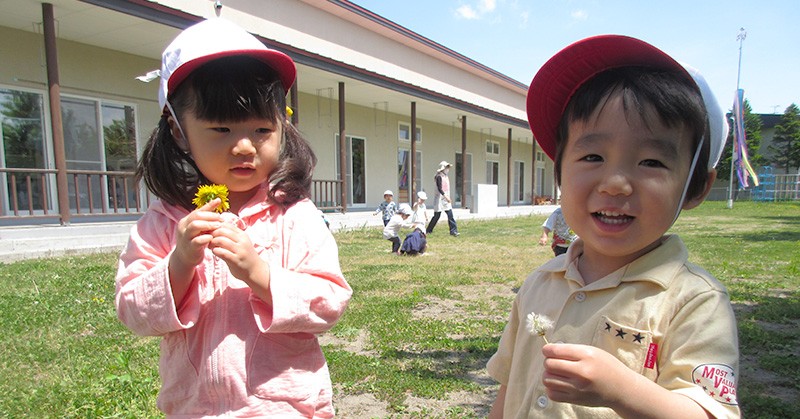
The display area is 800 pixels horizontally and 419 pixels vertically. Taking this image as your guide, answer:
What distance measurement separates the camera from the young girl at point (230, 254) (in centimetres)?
113

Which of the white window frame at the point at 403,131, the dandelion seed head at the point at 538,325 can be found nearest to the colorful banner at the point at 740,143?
the white window frame at the point at 403,131

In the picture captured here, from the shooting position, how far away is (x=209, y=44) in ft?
3.93

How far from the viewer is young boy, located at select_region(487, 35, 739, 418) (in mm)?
851

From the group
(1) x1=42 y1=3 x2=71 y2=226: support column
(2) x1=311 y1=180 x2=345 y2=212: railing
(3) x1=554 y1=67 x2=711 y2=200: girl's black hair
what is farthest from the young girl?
(2) x1=311 y1=180 x2=345 y2=212: railing

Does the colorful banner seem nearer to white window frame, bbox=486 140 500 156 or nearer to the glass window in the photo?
white window frame, bbox=486 140 500 156

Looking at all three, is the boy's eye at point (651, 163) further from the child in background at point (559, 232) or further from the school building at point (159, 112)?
the child in background at point (559, 232)

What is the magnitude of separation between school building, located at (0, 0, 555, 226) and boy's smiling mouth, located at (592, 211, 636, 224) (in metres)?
2.07

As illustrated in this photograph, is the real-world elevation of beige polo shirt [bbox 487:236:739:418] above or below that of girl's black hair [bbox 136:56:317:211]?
below

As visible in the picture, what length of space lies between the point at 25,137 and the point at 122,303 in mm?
10186

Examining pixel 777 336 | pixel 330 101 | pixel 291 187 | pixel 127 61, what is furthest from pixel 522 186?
pixel 291 187

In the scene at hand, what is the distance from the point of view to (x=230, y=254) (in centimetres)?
106

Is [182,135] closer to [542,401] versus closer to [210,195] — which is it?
[210,195]

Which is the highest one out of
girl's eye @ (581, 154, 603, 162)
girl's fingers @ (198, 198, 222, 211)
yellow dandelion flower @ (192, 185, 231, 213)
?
girl's eye @ (581, 154, 603, 162)

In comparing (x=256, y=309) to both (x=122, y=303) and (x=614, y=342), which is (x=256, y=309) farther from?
(x=614, y=342)
